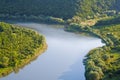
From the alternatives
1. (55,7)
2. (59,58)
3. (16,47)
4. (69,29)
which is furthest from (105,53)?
(55,7)

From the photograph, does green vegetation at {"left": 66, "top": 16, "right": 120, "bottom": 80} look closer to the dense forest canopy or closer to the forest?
the forest

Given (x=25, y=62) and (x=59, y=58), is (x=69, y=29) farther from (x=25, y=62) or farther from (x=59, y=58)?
(x=25, y=62)

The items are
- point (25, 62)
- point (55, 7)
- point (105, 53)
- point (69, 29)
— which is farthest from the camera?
point (55, 7)

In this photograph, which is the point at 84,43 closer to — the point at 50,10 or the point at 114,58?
the point at 114,58

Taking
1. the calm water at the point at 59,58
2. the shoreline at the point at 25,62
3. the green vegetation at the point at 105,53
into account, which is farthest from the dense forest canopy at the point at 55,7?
the shoreline at the point at 25,62

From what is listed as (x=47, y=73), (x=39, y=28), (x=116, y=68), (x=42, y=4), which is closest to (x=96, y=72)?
(x=116, y=68)
